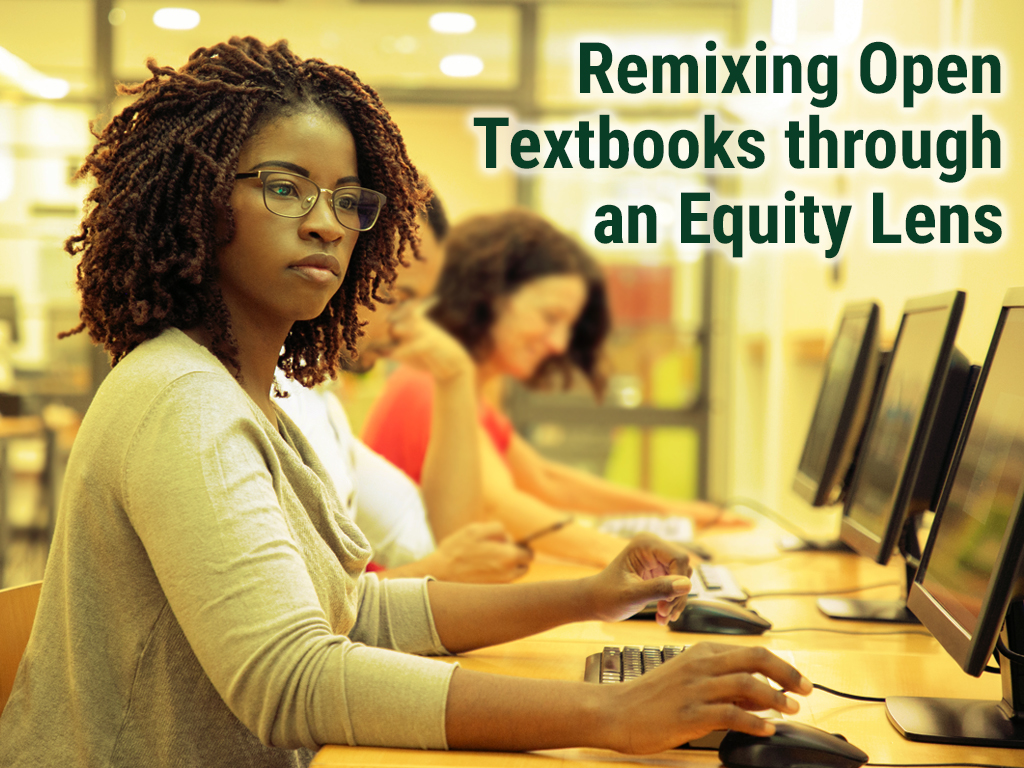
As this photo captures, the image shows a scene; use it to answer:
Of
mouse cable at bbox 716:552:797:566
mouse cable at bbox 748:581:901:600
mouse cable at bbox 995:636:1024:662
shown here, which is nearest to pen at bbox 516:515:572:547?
mouse cable at bbox 716:552:797:566

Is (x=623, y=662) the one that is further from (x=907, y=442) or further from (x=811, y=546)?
(x=811, y=546)

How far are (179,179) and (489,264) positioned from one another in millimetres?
1579

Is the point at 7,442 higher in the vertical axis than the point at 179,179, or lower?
lower

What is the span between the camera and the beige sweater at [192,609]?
2.47 feet

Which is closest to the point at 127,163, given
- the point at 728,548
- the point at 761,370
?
the point at 728,548

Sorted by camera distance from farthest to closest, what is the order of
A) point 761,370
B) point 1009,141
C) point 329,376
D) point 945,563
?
point 761,370 → point 1009,141 → point 329,376 → point 945,563

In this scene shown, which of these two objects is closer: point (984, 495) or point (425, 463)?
point (984, 495)

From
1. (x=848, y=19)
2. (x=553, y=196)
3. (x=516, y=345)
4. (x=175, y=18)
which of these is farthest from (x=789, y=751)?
(x=175, y=18)

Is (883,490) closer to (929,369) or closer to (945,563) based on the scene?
(929,369)

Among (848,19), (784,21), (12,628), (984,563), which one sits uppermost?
(784,21)

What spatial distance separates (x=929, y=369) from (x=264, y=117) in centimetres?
88

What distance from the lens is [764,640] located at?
1322 millimetres

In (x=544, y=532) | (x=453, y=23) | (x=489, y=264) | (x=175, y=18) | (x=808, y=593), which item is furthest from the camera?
(x=453, y=23)

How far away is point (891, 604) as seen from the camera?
1.56 m
